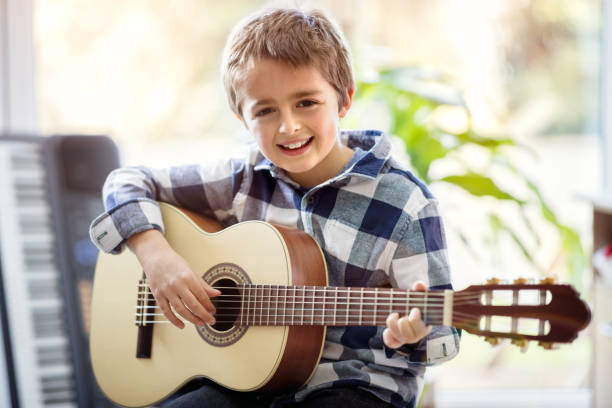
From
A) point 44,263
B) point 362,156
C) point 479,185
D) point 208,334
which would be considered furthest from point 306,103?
point 44,263

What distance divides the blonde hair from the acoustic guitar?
0.27 m

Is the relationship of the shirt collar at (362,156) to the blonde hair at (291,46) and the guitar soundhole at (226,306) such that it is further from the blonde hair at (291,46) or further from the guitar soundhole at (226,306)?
the guitar soundhole at (226,306)

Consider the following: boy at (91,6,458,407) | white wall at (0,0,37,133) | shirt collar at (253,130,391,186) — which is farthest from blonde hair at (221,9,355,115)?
white wall at (0,0,37,133)

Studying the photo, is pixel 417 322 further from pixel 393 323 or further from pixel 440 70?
pixel 440 70

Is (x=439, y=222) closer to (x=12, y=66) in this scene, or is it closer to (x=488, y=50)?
(x=488, y=50)

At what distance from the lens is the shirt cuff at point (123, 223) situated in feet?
3.64

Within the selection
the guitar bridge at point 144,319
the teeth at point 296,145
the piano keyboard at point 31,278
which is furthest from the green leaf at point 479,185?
the piano keyboard at point 31,278

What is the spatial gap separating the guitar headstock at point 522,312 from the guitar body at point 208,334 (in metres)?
0.27

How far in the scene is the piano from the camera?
1.39 metres

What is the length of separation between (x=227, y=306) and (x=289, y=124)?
0.33 meters

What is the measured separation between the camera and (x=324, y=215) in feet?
3.48

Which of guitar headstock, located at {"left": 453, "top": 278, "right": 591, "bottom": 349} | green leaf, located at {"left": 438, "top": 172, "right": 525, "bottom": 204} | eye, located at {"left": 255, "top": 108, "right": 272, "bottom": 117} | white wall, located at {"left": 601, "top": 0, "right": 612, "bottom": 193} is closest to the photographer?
guitar headstock, located at {"left": 453, "top": 278, "right": 591, "bottom": 349}

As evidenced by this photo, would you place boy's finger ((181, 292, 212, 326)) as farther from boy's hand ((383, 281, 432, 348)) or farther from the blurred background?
the blurred background

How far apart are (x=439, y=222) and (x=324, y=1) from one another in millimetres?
1140
